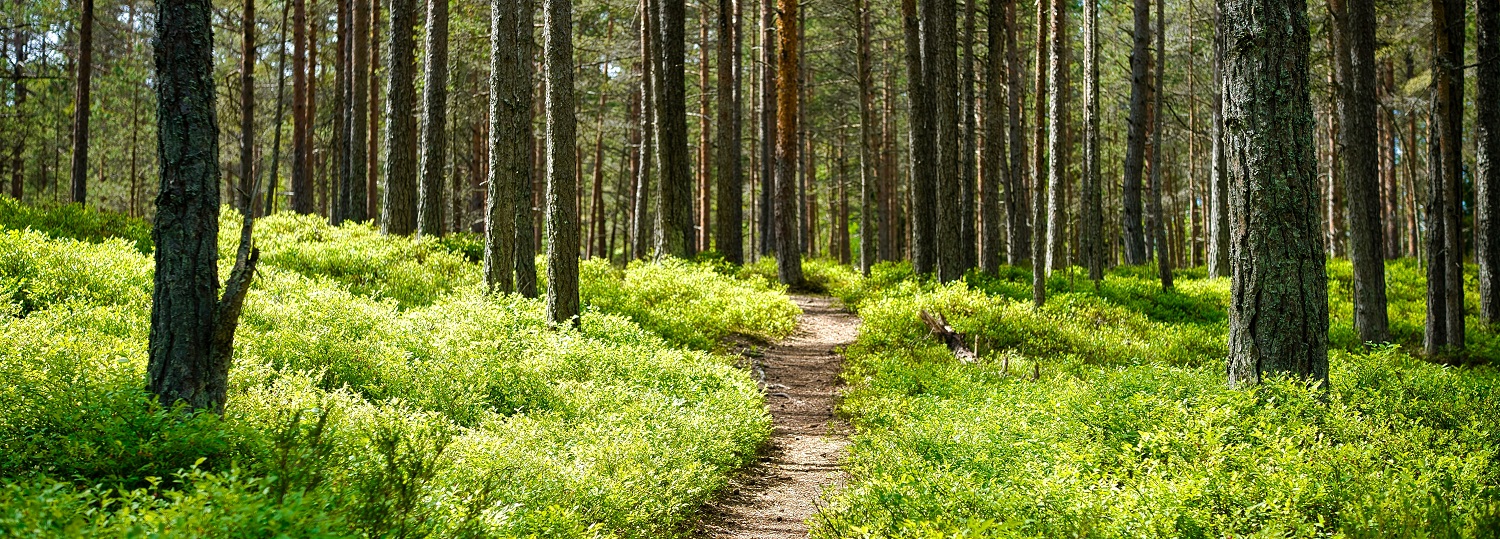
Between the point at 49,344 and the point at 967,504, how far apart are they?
579 centimetres

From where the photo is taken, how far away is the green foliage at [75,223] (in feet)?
38.8

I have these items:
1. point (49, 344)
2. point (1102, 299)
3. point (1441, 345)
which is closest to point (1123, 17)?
point (1102, 299)

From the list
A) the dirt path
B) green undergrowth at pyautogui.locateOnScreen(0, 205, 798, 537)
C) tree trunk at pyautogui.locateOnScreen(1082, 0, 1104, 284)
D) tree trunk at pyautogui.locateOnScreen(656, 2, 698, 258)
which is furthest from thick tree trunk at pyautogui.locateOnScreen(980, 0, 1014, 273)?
green undergrowth at pyautogui.locateOnScreen(0, 205, 798, 537)

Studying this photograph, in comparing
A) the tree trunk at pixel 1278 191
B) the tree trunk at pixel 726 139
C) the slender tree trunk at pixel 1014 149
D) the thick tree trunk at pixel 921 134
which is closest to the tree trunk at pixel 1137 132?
the slender tree trunk at pixel 1014 149

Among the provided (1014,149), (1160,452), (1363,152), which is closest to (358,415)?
(1160,452)

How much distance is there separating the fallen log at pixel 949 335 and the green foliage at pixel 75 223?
1052cm

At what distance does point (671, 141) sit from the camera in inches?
725

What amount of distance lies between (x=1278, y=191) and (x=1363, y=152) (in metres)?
7.64

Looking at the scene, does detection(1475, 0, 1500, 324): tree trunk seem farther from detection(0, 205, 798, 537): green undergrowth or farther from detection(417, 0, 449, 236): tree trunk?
detection(417, 0, 449, 236): tree trunk

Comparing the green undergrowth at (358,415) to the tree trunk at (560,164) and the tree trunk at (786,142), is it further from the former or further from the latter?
the tree trunk at (786,142)

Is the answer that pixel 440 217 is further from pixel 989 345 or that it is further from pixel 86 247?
pixel 989 345

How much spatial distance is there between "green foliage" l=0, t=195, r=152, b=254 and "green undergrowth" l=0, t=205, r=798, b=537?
1.64m

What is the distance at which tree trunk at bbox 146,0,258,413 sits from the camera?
16.1ft

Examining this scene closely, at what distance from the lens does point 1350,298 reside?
57.5ft
